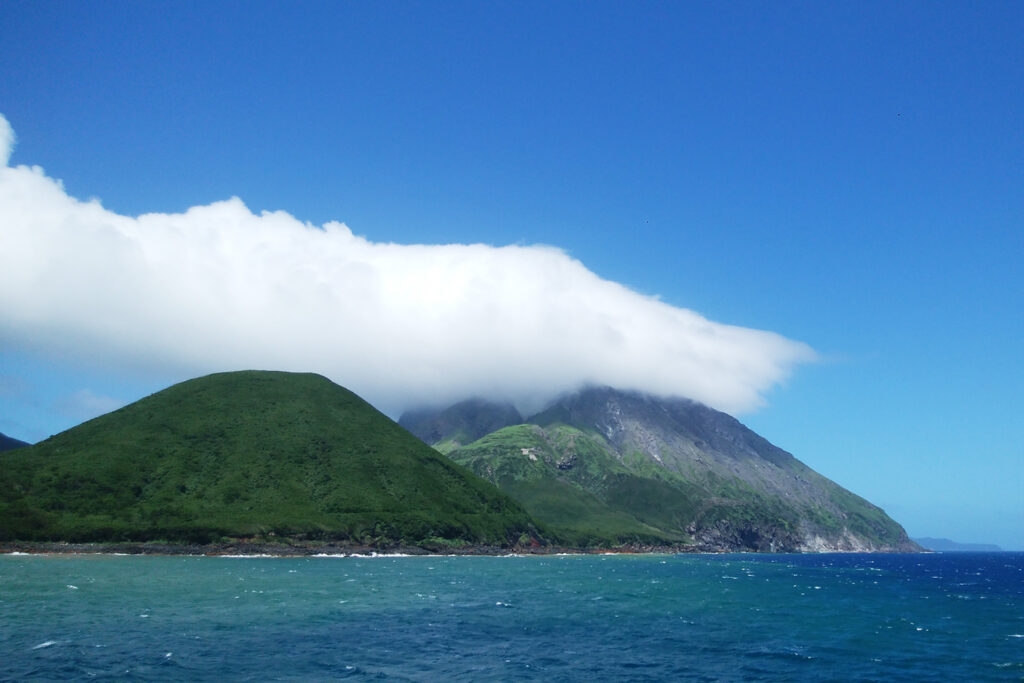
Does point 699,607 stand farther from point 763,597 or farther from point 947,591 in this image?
point 947,591

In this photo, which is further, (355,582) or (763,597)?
(355,582)

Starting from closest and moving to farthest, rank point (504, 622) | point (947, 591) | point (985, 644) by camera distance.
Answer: point (985, 644) < point (504, 622) < point (947, 591)

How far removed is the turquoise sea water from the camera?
4838cm

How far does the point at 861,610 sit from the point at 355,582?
7827cm

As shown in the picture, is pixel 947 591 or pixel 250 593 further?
pixel 947 591

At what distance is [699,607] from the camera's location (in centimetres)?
9050

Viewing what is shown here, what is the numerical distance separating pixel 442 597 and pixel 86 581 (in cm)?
Answer: 5485

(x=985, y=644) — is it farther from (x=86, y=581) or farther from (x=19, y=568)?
(x=19, y=568)

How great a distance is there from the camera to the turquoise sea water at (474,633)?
48.4 m

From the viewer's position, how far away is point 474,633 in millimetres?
64688

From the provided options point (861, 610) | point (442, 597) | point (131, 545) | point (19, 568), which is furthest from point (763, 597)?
point (131, 545)

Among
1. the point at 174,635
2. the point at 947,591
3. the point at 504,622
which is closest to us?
the point at 174,635

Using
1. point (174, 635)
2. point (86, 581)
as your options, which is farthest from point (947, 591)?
point (86, 581)

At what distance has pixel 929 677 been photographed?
162 ft
